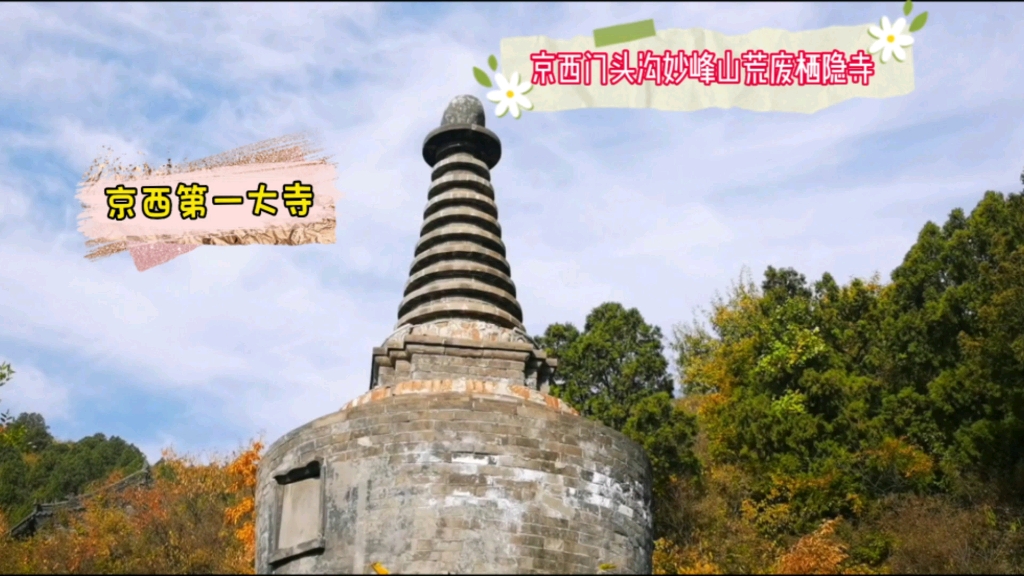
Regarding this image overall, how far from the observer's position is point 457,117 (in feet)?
58.6

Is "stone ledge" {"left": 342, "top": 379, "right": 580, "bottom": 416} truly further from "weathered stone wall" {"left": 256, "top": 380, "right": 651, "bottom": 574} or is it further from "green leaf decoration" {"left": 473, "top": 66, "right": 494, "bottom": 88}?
"green leaf decoration" {"left": 473, "top": 66, "right": 494, "bottom": 88}

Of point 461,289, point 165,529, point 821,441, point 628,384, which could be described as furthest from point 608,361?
point 461,289

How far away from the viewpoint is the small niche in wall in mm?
12859

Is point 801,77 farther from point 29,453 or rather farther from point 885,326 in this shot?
point 29,453

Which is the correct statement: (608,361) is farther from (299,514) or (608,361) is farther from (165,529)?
(299,514)

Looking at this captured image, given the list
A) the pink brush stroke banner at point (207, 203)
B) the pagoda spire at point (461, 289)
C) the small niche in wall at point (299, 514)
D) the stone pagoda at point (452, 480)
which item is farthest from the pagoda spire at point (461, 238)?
the small niche in wall at point (299, 514)

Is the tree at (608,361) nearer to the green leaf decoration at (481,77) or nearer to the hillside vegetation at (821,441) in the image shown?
the hillside vegetation at (821,441)

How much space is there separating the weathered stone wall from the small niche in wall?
16 mm

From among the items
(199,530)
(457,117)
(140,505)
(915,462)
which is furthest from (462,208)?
(140,505)

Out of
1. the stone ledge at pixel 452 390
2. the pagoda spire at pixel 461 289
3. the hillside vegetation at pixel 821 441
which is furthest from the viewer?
the hillside vegetation at pixel 821 441

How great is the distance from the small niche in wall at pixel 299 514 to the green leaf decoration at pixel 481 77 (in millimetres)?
5111

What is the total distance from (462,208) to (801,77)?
17.0 ft

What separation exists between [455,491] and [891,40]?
7979 mm

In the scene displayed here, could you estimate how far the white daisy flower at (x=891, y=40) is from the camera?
14594mm
